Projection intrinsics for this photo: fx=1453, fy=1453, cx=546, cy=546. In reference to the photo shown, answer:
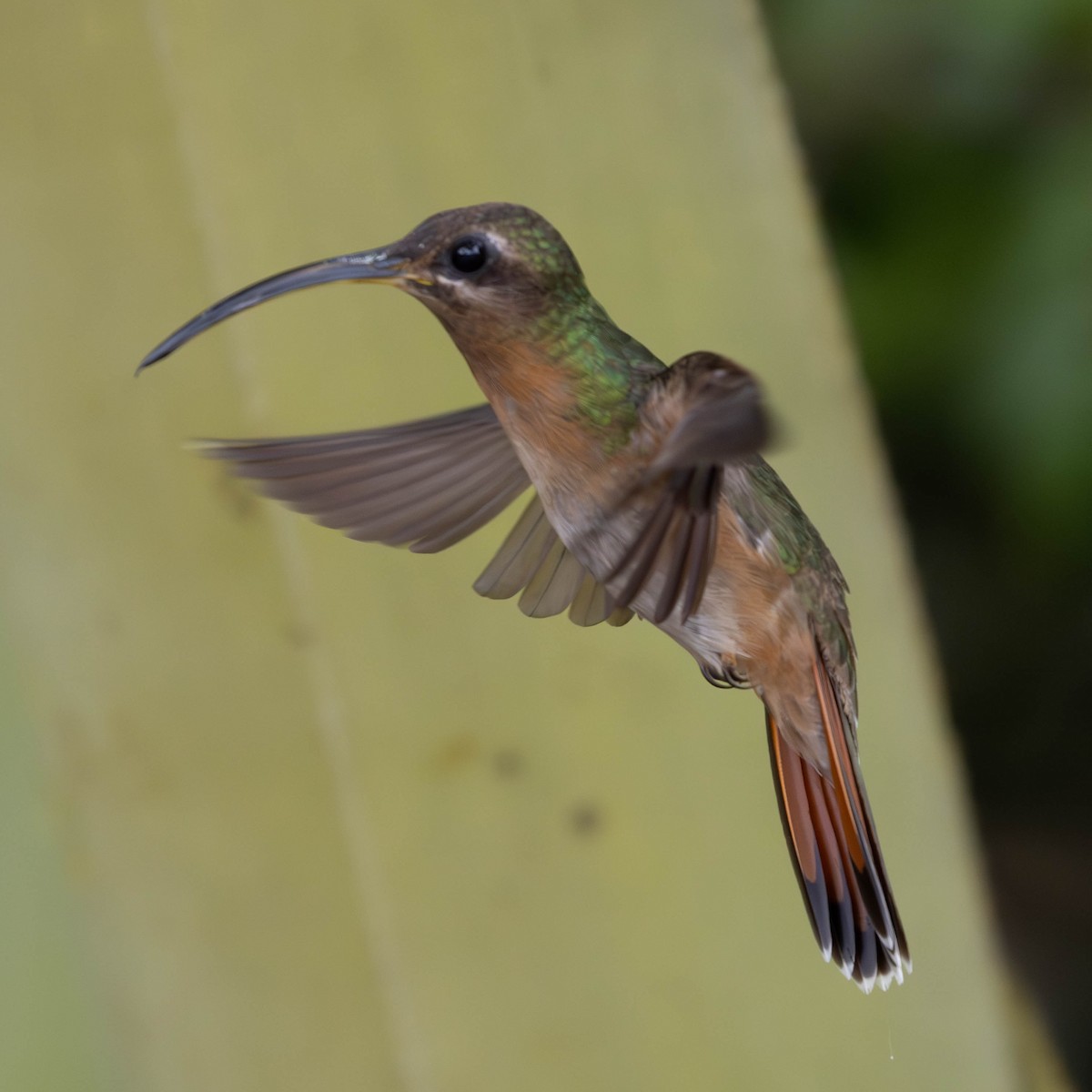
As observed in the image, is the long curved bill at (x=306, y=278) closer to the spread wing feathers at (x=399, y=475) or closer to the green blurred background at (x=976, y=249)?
the spread wing feathers at (x=399, y=475)

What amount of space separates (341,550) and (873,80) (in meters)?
0.90

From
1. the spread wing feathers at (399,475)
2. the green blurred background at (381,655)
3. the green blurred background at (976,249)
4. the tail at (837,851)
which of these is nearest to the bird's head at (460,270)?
the spread wing feathers at (399,475)

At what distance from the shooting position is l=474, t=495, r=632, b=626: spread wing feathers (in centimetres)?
75

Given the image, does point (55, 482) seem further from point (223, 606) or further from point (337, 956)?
point (337, 956)

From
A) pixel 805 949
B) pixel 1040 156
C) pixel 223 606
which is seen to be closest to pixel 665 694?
pixel 805 949

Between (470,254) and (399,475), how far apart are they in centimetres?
22

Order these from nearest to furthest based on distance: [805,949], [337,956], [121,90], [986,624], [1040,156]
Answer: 1. [121,90]
2. [337,956]
3. [805,949]
4. [1040,156]
5. [986,624]

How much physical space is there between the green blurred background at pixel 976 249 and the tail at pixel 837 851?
34.9 inches

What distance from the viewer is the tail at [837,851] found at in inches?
28.7

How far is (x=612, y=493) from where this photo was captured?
60 cm

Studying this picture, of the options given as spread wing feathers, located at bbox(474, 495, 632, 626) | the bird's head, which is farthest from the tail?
the bird's head

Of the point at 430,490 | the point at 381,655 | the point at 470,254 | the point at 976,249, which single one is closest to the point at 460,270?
the point at 470,254

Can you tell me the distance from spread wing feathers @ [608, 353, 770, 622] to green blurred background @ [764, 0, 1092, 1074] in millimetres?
1077

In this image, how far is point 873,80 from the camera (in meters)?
1.60
